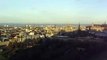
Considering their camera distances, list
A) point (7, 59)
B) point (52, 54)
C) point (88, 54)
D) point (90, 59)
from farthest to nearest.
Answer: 1. point (7, 59)
2. point (52, 54)
3. point (88, 54)
4. point (90, 59)

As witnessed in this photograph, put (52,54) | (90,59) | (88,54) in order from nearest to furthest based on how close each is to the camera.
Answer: (90,59)
(88,54)
(52,54)

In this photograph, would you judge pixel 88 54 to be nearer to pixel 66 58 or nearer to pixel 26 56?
pixel 66 58

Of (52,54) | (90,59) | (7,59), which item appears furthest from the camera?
(7,59)

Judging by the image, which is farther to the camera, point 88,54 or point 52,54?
point 52,54

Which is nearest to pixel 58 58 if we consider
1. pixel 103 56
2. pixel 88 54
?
pixel 88 54

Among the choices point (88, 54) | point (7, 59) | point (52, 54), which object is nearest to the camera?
point (88, 54)

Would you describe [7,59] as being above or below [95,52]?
below

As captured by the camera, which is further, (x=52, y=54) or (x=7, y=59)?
(x=7, y=59)

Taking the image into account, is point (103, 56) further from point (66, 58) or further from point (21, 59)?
point (21, 59)

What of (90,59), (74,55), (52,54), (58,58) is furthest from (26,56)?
(90,59)
